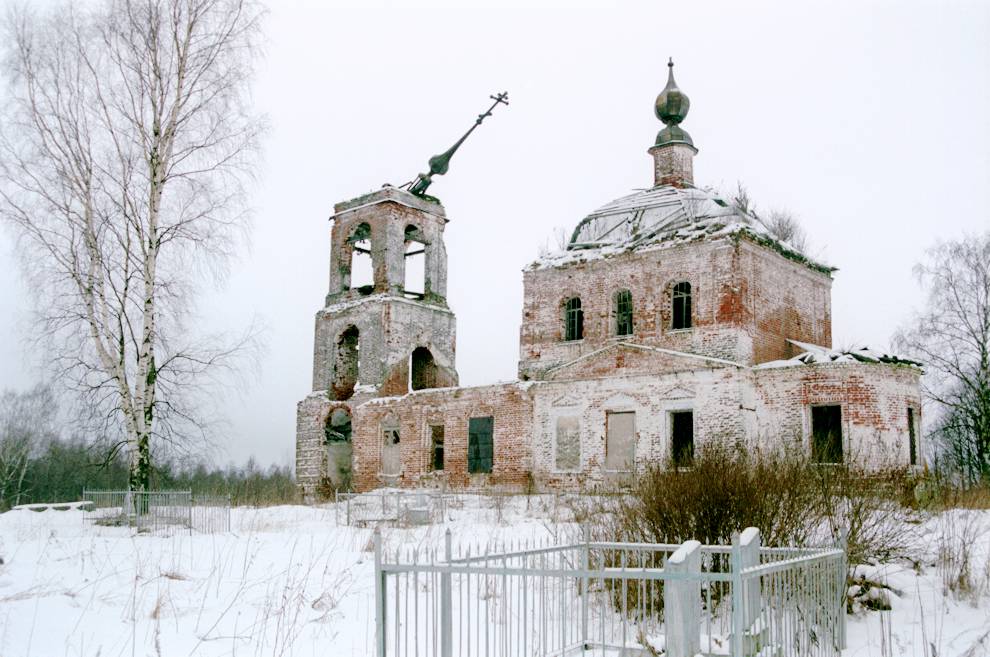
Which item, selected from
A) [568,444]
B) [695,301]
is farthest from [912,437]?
[568,444]

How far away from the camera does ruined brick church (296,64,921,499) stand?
19.9 metres

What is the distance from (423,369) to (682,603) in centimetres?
2495

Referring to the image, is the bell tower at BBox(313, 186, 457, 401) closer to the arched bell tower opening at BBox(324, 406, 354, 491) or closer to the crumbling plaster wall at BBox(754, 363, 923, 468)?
the arched bell tower opening at BBox(324, 406, 354, 491)

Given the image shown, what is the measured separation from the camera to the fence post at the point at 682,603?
16.9 feet

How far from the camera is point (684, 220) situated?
77.4 feet

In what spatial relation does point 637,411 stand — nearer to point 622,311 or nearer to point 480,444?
point 622,311

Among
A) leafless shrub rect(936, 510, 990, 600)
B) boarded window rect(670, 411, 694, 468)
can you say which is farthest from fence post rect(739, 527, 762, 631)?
boarded window rect(670, 411, 694, 468)

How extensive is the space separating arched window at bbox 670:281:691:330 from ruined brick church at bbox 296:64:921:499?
0.14ft

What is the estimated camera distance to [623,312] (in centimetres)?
2416

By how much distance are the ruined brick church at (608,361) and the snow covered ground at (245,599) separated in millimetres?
7436

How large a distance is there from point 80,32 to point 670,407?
14.8 metres

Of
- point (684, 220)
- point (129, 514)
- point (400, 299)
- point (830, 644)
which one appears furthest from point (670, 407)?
point (830, 644)

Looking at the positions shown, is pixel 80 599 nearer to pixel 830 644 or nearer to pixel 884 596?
pixel 830 644

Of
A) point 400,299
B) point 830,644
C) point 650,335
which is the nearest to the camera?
point 830,644
